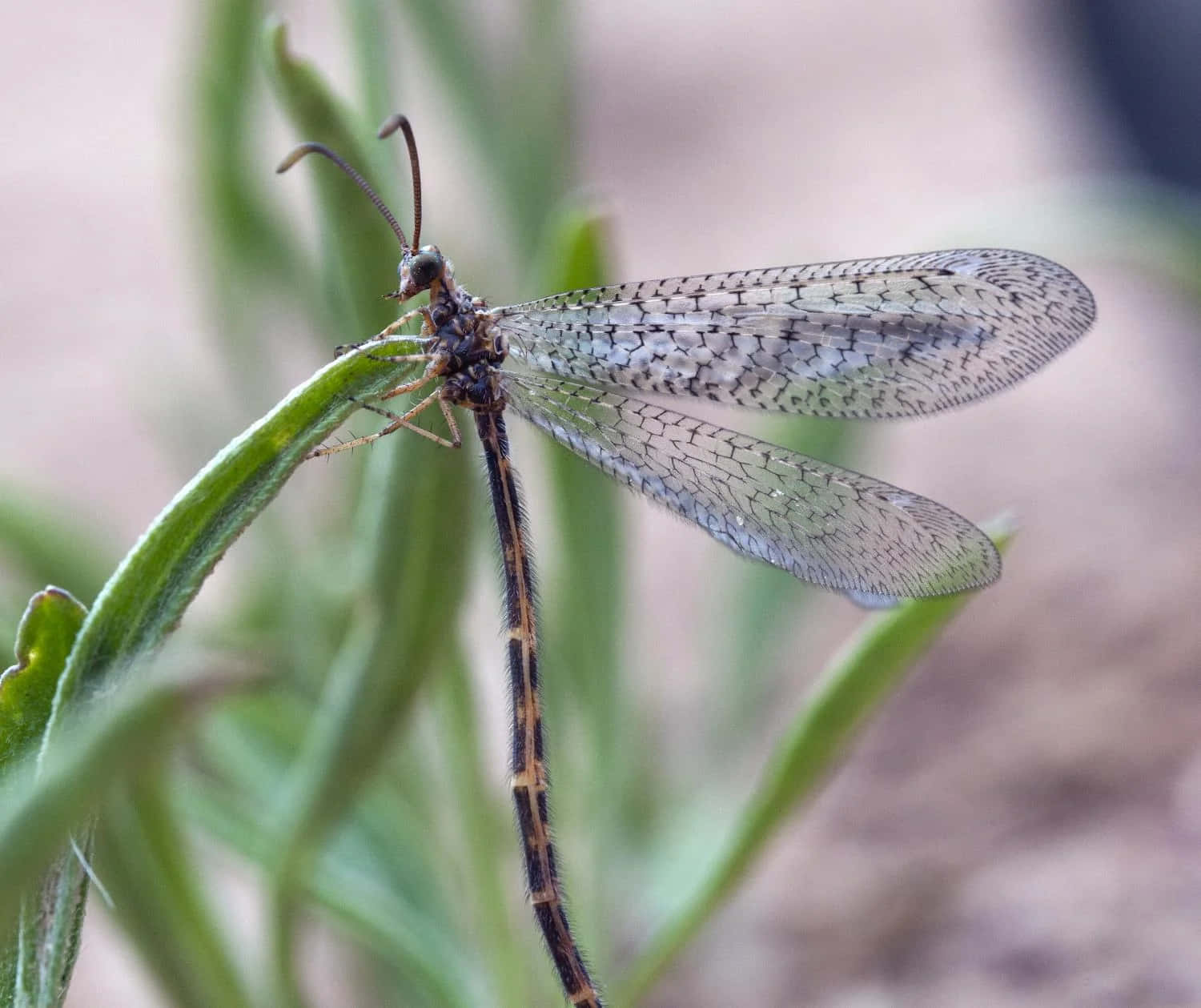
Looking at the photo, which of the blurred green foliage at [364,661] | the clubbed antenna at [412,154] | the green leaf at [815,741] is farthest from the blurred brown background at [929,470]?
the green leaf at [815,741]

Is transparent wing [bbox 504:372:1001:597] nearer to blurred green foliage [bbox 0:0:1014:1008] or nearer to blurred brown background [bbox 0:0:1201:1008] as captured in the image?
blurred green foliage [bbox 0:0:1014:1008]

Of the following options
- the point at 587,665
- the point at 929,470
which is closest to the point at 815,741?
the point at 587,665

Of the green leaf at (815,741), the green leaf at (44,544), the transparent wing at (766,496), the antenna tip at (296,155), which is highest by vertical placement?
the transparent wing at (766,496)

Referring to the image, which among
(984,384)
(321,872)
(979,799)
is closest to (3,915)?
(321,872)

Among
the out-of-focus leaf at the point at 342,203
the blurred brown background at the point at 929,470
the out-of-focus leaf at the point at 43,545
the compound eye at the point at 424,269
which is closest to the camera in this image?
the out-of-focus leaf at the point at 342,203

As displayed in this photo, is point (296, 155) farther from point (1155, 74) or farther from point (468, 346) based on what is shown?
point (1155, 74)

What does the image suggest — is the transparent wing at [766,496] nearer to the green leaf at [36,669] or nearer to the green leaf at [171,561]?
the green leaf at [171,561]
